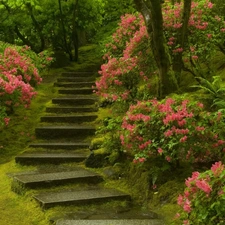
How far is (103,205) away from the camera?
5.59 meters

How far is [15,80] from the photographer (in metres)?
7.84

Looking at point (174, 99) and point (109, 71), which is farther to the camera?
point (109, 71)

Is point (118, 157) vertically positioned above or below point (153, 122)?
below

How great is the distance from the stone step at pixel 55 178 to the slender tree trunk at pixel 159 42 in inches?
74.5

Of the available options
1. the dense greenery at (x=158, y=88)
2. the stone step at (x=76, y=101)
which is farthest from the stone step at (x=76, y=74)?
the stone step at (x=76, y=101)

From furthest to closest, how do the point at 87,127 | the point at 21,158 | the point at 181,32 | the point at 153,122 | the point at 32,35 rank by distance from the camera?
the point at 32,35 < the point at 87,127 < the point at 181,32 < the point at 21,158 < the point at 153,122

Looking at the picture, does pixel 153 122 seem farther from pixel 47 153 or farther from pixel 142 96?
pixel 47 153

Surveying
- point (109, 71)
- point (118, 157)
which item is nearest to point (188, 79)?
point (109, 71)

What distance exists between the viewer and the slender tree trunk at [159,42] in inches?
261

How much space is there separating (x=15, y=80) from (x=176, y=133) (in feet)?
12.8

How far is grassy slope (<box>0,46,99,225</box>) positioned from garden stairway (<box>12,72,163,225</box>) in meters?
0.17

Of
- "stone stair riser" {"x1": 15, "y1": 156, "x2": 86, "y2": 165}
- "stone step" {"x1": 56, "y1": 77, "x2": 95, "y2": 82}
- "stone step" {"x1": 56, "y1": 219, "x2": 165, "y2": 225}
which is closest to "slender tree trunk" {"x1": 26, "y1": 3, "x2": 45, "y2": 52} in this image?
"stone step" {"x1": 56, "y1": 77, "x2": 95, "y2": 82}

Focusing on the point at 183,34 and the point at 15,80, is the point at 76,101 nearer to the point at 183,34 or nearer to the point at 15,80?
the point at 15,80

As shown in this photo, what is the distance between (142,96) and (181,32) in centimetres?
147
